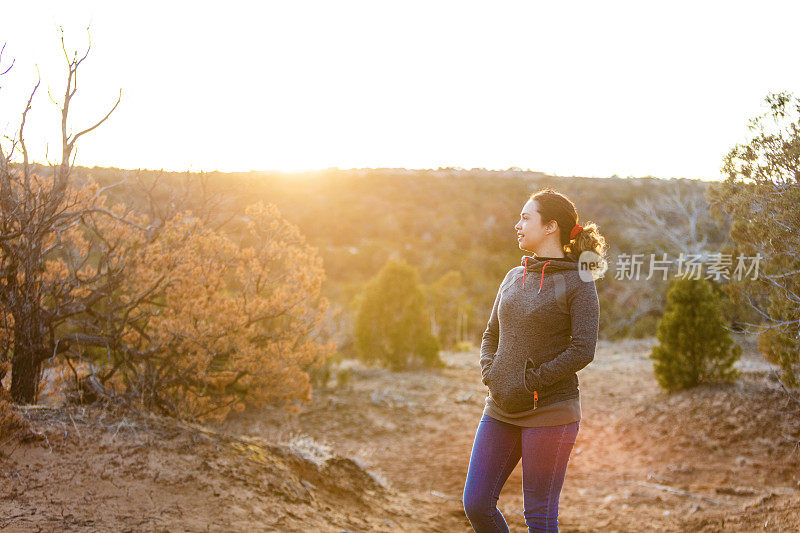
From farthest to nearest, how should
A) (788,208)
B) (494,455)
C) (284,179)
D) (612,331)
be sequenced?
(284,179) < (612,331) < (788,208) < (494,455)

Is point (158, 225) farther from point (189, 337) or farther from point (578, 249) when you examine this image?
point (578, 249)

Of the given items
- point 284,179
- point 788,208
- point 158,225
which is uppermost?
point 284,179

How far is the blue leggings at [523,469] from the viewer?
2227mm

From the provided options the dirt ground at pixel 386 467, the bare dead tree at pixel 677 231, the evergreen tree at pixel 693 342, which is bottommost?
the dirt ground at pixel 386 467

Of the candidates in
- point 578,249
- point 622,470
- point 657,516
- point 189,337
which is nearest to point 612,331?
point 622,470

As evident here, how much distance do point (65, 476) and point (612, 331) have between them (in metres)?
16.2

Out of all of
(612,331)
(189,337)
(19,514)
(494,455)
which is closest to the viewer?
(494,455)

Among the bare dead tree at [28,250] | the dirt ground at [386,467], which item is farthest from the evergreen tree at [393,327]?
the bare dead tree at [28,250]

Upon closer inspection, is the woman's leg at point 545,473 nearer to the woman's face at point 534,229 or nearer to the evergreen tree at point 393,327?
the woman's face at point 534,229

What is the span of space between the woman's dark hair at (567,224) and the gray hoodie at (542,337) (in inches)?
2.5

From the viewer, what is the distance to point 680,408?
7.28 metres

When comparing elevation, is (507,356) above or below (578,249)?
below

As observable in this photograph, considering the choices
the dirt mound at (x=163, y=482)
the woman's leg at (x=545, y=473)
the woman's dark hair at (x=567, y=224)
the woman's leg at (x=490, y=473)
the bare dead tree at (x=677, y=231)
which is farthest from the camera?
the bare dead tree at (x=677, y=231)

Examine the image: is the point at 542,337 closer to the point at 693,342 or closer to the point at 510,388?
the point at 510,388
